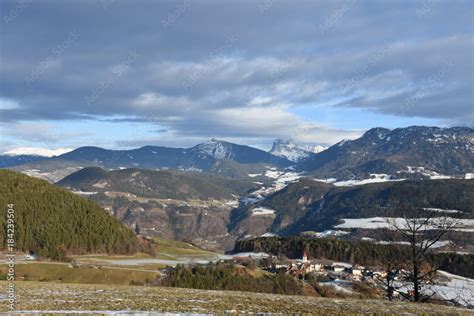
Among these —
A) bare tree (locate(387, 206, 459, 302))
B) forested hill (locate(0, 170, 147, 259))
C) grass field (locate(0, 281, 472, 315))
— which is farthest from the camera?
forested hill (locate(0, 170, 147, 259))

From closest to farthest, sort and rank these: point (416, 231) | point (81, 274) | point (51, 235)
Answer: point (416, 231), point (81, 274), point (51, 235)

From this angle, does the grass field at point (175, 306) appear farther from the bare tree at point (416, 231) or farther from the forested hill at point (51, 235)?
the forested hill at point (51, 235)

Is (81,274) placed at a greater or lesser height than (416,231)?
lesser

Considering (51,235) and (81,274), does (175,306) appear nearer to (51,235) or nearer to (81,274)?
(81,274)

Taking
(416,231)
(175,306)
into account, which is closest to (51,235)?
(416,231)

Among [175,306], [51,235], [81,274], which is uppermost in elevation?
[175,306]

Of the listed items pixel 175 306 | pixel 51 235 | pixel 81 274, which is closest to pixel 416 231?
pixel 175 306

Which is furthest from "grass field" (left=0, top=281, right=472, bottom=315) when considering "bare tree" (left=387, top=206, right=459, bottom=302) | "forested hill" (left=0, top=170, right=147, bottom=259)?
"forested hill" (left=0, top=170, right=147, bottom=259)

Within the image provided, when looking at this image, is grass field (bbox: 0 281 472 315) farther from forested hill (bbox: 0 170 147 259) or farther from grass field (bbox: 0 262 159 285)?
forested hill (bbox: 0 170 147 259)

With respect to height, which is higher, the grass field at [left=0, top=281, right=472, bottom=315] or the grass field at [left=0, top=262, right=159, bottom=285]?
the grass field at [left=0, top=281, right=472, bottom=315]

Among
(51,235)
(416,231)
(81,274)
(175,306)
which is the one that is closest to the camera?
(175,306)

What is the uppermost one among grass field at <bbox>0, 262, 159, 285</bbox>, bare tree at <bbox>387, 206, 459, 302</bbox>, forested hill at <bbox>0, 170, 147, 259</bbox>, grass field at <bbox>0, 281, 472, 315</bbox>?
bare tree at <bbox>387, 206, 459, 302</bbox>

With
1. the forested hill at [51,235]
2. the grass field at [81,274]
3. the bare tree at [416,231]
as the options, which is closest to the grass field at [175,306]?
the bare tree at [416,231]

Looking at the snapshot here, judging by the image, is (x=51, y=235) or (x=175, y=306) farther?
(x=51, y=235)
